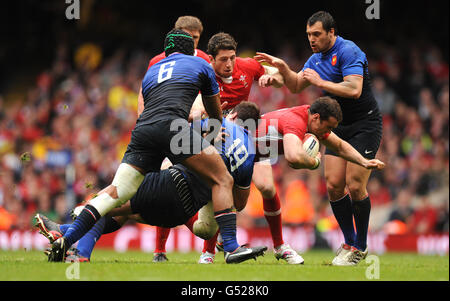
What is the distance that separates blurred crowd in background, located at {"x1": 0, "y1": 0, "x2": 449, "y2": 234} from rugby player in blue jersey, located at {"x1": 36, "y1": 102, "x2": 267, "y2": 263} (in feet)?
23.5

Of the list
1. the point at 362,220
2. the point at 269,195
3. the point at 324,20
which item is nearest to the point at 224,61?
the point at 324,20

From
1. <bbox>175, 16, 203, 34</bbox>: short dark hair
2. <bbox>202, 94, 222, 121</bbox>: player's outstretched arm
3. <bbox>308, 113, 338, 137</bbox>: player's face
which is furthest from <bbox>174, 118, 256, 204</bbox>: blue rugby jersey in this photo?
<bbox>175, 16, 203, 34</bbox>: short dark hair

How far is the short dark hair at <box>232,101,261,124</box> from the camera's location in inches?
277

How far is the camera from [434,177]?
50.1 feet

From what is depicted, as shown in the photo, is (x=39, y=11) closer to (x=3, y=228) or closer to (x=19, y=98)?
(x=19, y=98)

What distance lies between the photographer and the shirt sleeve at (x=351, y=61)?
24.2 feet

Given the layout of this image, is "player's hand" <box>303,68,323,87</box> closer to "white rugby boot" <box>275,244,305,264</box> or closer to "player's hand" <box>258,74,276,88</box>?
"player's hand" <box>258,74,276,88</box>

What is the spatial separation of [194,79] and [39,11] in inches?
660

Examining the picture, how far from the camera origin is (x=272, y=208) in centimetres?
734

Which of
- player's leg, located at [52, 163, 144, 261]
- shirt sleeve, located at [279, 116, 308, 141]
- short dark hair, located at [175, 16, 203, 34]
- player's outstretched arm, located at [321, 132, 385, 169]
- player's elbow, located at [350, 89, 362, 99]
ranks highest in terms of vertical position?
short dark hair, located at [175, 16, 203, 34]

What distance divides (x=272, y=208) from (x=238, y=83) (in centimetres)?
158

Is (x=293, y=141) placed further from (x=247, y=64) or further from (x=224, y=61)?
(x=247, y=64)

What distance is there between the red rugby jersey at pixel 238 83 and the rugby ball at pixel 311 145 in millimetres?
1313

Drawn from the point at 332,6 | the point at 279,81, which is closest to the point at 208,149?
the point at 279,81
